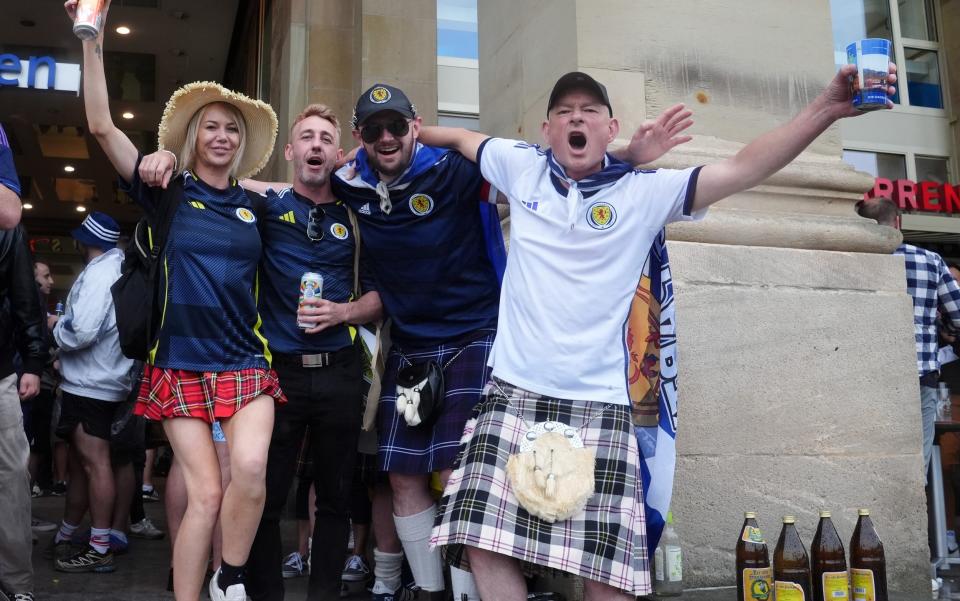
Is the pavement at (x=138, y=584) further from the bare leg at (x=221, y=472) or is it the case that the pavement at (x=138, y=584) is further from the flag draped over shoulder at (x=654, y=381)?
the flag draped over shoulder at (x=654, y=381)

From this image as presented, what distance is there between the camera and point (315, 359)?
3844mm

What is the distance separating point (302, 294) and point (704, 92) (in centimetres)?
240

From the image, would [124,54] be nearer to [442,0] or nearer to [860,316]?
[442,0]

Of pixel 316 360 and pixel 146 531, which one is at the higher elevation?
pixel 316 360

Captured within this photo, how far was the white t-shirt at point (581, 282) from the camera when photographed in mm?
3021

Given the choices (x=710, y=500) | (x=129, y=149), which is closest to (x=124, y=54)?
(x=129, y=149)

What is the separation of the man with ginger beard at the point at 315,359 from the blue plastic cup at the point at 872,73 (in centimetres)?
216

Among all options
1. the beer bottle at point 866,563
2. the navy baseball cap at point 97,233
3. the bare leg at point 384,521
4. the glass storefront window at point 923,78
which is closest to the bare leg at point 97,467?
the navy baseball cap at point 97,233

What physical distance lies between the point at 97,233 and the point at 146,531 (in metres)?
2.29

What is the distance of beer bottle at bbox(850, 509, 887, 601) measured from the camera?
3.80 metres

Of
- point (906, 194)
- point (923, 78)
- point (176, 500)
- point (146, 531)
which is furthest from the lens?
point (923, 78)

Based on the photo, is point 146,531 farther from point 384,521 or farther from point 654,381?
point 654,381

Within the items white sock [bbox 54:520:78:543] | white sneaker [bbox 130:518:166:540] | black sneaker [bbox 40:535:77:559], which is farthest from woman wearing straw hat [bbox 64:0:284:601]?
white sneaker [bbox 130:518:166:540]

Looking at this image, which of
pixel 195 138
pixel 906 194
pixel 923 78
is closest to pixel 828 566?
pixel 195 138
